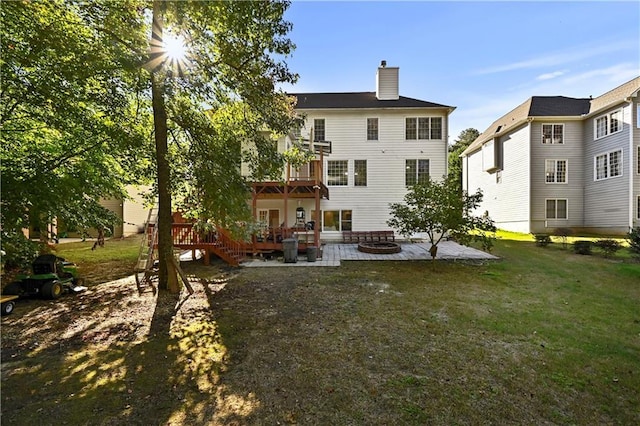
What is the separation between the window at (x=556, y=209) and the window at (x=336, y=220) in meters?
13.9

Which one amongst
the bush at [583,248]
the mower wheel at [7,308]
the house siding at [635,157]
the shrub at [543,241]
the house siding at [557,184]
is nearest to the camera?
the mower wheel at [7,308]

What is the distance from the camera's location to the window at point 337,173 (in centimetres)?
1766

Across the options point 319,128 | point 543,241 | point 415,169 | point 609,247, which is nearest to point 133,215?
point 319,128

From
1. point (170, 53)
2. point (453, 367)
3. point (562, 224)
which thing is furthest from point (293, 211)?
point (562, 224)

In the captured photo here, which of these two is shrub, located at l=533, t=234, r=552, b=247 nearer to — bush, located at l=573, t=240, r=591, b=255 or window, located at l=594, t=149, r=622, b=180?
bush, located at l=573, t=240, r=591, b=255

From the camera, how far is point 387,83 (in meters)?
18.2

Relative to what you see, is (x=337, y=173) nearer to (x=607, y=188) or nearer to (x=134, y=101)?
(x=134, y=101)

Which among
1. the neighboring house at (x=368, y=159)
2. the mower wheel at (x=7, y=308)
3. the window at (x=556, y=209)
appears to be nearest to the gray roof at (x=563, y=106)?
the window at (x=556, y=209)

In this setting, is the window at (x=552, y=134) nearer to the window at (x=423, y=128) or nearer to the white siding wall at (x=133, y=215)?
the window at (x=423, y=128)

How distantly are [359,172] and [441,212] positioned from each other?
26.5 ft

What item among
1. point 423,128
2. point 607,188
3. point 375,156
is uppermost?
point 423,128

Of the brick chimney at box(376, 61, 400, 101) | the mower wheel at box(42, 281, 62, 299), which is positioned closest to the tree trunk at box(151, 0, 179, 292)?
the mower wheel at box(42, 281, 62, 299)

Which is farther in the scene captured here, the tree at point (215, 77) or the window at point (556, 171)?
the window at point (556, 171)

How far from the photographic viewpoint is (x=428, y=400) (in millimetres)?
3246
